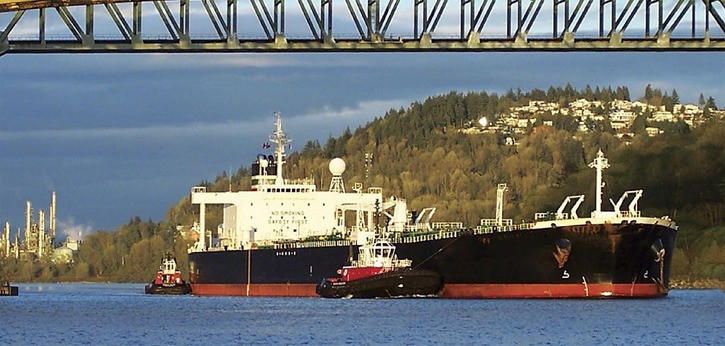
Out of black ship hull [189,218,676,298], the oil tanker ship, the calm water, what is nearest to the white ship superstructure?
the oil tanker ship

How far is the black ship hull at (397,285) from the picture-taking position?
80.9m

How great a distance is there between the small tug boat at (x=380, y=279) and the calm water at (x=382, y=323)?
1063 mm

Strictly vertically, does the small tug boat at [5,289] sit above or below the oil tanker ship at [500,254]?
below

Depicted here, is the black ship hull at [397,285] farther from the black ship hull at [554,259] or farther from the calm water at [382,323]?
the calm water at [382,323]

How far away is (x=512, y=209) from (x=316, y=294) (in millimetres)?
52863

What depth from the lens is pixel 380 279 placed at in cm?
8088

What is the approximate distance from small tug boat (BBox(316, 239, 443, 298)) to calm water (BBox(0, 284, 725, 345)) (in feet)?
3.49

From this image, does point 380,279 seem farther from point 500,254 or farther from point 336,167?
point 336,167

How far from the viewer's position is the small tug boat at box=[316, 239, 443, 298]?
8106 cm

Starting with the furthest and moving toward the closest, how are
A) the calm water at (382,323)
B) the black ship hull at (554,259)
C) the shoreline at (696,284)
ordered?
the shoreline at (696,284), the black ship hull at (554,259), the calm water at (382,323)

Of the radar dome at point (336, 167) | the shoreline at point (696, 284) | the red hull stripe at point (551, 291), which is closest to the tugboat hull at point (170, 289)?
the radar dome at point (336, 167)

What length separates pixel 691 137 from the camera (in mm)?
129000

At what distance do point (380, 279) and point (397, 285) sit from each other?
79 cm

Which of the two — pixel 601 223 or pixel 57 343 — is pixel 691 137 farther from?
pixel 57 343
